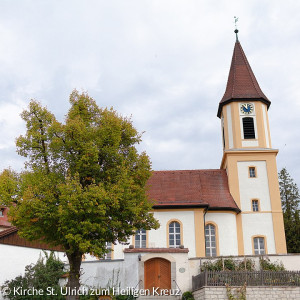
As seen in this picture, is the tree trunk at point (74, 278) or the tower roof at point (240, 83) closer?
the tree trunk at point (74, 278)

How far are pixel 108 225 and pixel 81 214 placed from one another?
4.77 ft

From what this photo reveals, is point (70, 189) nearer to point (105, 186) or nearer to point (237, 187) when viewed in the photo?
point (105, 186)

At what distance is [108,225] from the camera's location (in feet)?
55.0

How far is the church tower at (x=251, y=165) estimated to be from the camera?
27.0m

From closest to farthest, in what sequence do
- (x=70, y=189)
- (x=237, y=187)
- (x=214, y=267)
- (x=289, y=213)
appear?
(x=70, y=189) → (x=214, y=267) → (x=237, y=187) → (x=289, y=213)

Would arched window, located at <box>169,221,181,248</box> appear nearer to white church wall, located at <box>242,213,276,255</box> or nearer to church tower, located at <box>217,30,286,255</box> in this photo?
church tower, located at <box>217,30,286,255</box>

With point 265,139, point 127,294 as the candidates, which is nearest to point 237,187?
point 265,139

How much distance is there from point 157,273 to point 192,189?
8.45 meters

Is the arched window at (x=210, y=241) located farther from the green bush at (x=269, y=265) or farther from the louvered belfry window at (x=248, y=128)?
the louvered belfry window at (x=248, y=128)

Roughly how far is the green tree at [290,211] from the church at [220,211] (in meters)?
13.8

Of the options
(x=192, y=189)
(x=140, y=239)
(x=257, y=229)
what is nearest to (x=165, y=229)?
(x=140, y=239)

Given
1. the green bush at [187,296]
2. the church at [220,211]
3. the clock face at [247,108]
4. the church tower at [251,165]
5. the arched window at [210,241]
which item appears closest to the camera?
the green bush at [187,296]

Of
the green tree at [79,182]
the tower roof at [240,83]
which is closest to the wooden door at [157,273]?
the green tree at [79,182]

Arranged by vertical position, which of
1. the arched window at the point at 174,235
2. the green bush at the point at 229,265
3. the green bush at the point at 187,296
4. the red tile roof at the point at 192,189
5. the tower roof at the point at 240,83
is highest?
the tower roof at the point at 240,83
